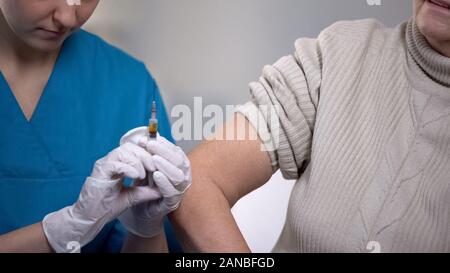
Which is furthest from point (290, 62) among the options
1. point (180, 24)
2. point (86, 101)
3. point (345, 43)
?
point (86, 101)

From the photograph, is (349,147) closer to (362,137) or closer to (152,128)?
(362,137)

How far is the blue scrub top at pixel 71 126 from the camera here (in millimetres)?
1060

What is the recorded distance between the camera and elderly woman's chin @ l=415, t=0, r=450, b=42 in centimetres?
92

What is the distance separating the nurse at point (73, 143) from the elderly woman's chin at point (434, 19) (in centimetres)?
46

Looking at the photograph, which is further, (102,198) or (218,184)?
(218,184)

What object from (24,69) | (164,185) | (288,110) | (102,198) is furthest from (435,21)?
(24,69)

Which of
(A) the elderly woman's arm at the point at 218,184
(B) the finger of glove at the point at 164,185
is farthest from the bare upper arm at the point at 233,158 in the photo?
(B) the finger of glove at the point at 164,185

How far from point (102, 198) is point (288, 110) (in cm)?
37

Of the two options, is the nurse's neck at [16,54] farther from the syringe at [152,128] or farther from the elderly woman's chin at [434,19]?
the elderly woman's chin at [434,19]

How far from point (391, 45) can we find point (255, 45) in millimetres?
284

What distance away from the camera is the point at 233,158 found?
1059 mm

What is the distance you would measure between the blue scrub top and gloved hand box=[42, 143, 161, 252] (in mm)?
103

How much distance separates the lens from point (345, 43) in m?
1.08

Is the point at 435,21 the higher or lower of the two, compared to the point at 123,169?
higher
